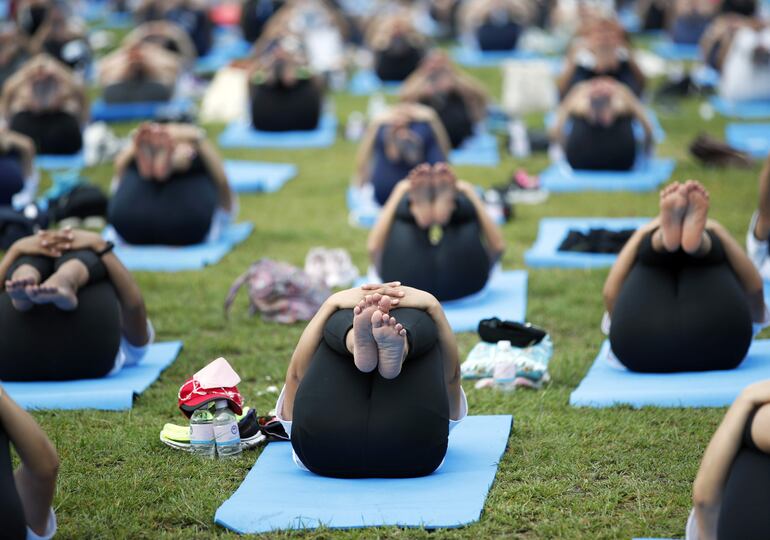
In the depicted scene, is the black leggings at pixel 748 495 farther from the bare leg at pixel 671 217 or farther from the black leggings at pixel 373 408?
the bare leg at pixel 671 217

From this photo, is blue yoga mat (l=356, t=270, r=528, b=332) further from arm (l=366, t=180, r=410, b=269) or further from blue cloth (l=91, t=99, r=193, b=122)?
blue cloth (l=91, t=99, r=193, b=122)

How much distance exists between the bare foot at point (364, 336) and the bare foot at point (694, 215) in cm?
199

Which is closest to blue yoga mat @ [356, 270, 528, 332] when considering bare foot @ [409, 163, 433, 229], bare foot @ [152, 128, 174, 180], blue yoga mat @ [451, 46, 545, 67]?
bare foot @ [409, 163, 433, 229]

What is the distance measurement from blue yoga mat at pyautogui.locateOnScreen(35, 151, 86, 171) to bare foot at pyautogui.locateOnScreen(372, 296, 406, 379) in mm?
9114

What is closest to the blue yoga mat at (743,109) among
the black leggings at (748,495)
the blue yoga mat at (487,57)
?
the blue yoga mat at (487,57)

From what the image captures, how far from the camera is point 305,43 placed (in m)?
19.2

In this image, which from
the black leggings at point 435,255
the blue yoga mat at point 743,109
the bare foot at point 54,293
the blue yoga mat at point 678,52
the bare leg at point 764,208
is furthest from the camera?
the blue yoga mat at point 678,52

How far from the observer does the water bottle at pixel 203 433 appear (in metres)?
6.02

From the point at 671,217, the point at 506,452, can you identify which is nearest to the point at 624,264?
the point at 671,217

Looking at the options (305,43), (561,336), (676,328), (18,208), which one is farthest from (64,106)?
(676,328)

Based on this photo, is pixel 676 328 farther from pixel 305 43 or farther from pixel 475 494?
pixel 305 43

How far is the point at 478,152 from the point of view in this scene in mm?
13914

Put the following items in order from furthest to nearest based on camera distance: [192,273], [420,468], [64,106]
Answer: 1. [64,106]
2. [192,273]
3. [420,468]

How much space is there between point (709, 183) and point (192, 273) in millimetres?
5273
